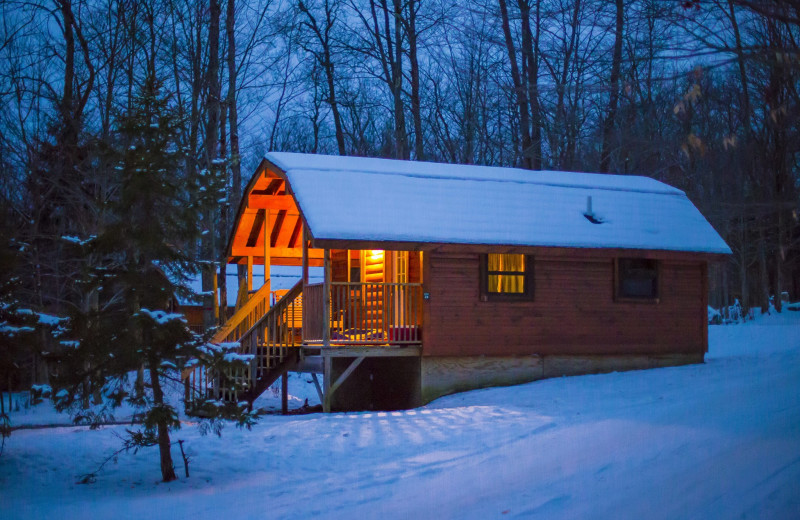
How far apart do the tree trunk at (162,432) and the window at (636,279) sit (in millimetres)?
10661

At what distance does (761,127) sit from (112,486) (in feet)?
49.4

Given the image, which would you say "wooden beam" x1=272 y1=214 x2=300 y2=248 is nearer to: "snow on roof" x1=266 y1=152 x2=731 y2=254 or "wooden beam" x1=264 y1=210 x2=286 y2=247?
"wooden beam" x1=264 y1=210 x2=286 y2=247

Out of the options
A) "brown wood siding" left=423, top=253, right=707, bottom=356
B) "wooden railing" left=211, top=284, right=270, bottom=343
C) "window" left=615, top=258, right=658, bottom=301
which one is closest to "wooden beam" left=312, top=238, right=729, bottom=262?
"brown wood siding" left=423, top=253, right=707, bottom=356

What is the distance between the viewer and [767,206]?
1260 cm

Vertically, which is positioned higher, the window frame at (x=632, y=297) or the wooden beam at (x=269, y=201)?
the wooden beam at (x=269, y=201)

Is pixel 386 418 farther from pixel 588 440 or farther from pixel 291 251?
pixel 291 251

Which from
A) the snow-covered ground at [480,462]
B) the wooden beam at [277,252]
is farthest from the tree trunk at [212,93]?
the snow-covered ground at [480,462]

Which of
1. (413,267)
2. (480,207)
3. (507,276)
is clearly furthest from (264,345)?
(480,207)

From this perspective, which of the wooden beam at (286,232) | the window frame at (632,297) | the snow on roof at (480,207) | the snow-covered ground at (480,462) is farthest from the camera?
the wooden beam at (286,232)

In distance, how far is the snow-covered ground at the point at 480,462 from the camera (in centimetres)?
738

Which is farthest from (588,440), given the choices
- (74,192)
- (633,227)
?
(74,192)

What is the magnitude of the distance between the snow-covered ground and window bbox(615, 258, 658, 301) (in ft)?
10.2

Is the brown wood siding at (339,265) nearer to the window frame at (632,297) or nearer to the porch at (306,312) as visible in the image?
the porch at (306,312)

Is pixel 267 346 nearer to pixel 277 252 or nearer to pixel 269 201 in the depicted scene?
pixel 269 201
